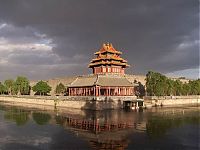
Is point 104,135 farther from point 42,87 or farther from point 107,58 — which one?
point 42,87

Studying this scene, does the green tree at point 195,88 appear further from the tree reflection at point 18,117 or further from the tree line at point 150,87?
the tree reflection at point 18,117

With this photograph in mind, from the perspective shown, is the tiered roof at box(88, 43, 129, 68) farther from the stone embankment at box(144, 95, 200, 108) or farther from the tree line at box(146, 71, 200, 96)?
the stone embankment at box(144, 95, 200, 108)

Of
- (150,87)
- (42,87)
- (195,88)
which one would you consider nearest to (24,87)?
(42,87)

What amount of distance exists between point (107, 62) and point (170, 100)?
20.7 meters

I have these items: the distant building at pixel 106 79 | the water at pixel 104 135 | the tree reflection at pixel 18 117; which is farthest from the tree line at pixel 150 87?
the water at pixel 104 135

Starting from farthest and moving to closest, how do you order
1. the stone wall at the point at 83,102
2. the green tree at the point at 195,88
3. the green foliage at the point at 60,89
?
the green tree at the point at 195,88 < the green foliage at the point at 60,89 < the stone wall at the point at 83,102

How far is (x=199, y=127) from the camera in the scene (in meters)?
41.1

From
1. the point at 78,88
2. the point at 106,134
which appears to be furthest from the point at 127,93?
the point at 106,134

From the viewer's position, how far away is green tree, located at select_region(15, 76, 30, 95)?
10700cm

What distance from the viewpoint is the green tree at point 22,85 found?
351 ft

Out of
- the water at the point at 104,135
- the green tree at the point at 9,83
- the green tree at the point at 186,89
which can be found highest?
the green tree at the point at 9,83

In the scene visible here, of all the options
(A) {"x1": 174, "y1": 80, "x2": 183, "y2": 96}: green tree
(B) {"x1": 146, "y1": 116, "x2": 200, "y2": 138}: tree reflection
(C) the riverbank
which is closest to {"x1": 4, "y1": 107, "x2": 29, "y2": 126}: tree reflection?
(C) the riverbank

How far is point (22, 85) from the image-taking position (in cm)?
10669

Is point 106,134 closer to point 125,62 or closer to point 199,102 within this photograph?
point 125,62
